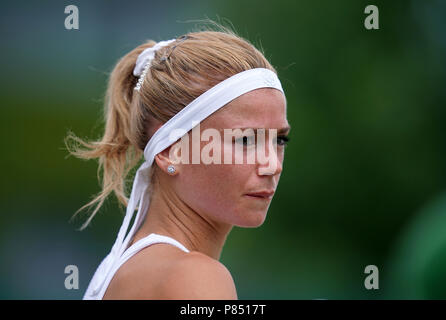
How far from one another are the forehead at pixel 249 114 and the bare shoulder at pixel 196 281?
0.52 m

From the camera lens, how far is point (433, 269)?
603 cm

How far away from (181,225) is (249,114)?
1.50 ft

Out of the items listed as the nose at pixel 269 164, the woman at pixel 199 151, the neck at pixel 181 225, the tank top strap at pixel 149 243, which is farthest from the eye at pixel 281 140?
the tank top strap at pixel 149 243

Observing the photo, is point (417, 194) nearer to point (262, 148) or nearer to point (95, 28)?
point (95, 28)

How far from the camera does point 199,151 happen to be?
1969 millimetres

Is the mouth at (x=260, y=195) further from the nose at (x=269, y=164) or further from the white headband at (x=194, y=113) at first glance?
the white headband at (x=194, y=113)

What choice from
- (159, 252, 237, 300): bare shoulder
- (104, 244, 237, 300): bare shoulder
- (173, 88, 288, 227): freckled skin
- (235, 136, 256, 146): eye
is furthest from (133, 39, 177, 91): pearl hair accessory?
(159, 252, 237, 300): bare shoulder

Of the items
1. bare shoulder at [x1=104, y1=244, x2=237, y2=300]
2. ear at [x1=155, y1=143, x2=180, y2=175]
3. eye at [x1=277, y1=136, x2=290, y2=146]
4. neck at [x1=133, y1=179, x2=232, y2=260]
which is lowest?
bare shoulder at [x1=104, y1=244, x2=237, y2=300]

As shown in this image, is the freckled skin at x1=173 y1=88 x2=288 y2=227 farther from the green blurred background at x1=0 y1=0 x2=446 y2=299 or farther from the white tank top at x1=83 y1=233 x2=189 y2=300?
the green blurred background at x1=0 y1=0 x2=446 y2=299

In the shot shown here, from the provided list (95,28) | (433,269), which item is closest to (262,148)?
(433,269)

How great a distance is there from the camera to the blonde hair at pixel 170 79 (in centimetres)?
204

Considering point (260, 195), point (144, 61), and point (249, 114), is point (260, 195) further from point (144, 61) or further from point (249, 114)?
point (144, 61)

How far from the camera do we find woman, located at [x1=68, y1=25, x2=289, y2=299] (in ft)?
6.39
